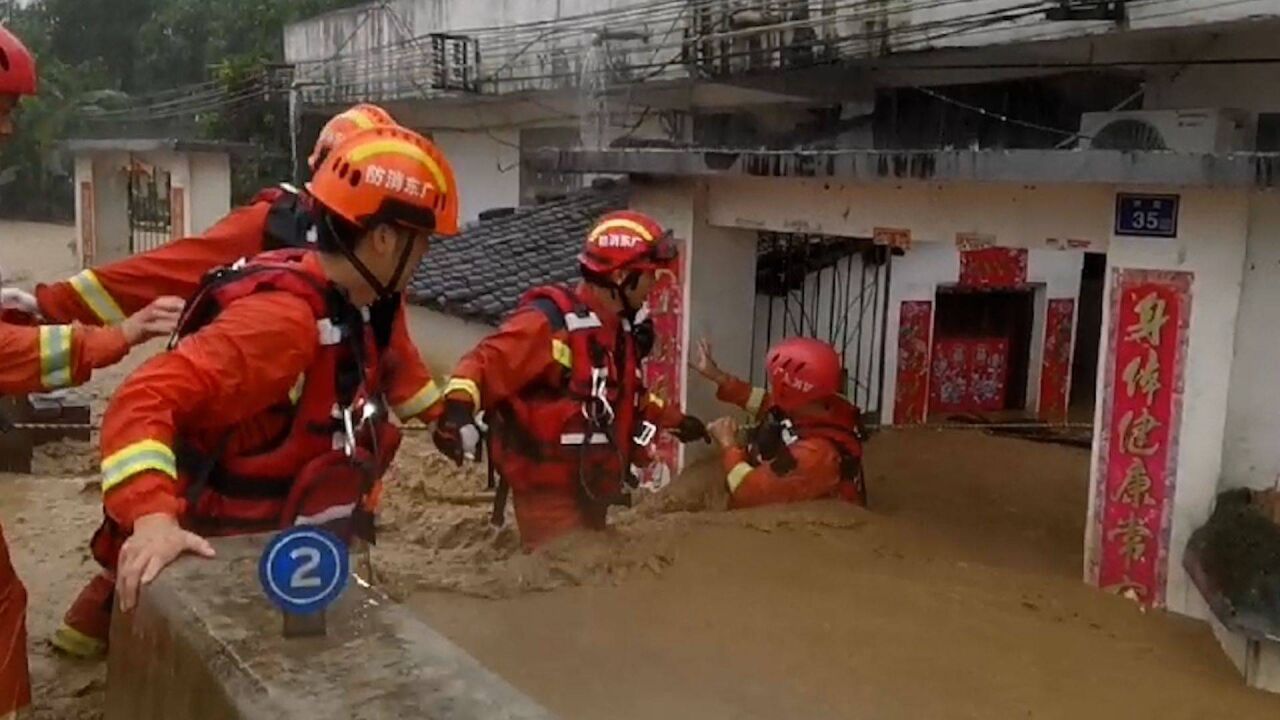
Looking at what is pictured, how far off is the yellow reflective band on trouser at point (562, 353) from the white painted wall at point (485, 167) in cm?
1336

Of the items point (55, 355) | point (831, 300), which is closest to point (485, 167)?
point (831, 300)

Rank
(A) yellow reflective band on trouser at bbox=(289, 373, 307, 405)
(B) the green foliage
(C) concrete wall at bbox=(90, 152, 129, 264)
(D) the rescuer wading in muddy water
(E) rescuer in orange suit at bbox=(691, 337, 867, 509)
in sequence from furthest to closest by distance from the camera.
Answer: (B) the green foliage < (C) concrete wall at bbox=(90, 152, 129, 264) < (E) rescuer in orange suit at bbox=(691, 337, 867, 509) < (A) yellow reflective band on trouser at bbox=(289, 373, 307, 405) < (D) the rescuer wading in muddy water

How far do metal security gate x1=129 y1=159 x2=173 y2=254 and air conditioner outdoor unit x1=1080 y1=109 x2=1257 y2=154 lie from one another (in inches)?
736

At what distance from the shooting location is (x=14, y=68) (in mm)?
3637

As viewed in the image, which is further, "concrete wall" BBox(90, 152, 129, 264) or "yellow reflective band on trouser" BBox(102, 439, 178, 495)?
"concrete wall" BBox(90, 152, 129, 264)

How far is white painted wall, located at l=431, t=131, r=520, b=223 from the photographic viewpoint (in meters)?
19.1

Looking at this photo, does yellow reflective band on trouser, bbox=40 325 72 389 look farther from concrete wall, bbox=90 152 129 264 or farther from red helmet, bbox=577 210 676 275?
concrete wall, bbox=90 152 129 264

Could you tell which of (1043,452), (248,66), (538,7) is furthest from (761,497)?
(248,66)

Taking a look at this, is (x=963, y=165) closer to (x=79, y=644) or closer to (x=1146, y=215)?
(x=1146, y=215)

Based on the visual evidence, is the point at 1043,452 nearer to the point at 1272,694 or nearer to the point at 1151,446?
the point at 1151,446

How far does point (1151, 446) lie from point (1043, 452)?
438 cm

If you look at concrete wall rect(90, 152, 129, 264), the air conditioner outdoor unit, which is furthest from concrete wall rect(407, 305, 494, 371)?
concrete wall rect(90, 152, 129, 264)

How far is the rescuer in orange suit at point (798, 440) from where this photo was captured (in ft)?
22.1

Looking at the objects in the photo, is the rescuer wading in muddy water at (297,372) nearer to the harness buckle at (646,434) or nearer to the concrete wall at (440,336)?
the harness buckle at (646,434)
